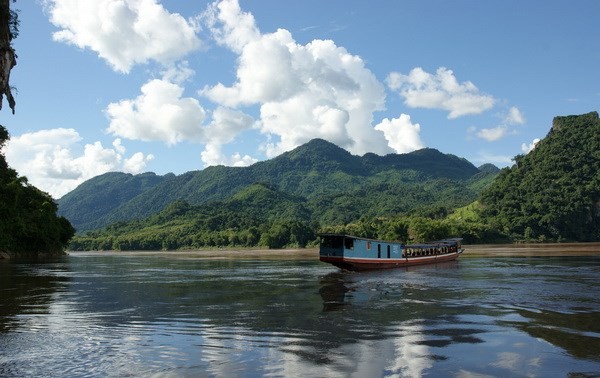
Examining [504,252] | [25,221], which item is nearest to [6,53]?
[25,221]

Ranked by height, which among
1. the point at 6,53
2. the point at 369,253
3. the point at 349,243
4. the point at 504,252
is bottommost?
the point at 504,252

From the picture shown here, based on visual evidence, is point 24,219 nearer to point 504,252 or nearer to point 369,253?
point 369,253

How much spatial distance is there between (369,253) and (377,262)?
2.37 m

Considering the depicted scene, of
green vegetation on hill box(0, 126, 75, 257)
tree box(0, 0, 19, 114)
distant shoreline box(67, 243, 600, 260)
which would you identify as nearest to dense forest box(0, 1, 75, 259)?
green vegetation on hill box(0, 126, 75, 257)

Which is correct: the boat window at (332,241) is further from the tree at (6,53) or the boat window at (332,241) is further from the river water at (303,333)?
the tree at (6,53)

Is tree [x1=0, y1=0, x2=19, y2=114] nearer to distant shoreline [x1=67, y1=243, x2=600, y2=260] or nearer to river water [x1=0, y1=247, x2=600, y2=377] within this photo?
river water [x1=0, y1=247, x2=600, y2=377]

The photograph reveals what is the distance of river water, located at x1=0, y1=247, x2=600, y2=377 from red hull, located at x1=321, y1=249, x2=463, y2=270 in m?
21.4

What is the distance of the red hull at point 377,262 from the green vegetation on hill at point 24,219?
6285 centimetres

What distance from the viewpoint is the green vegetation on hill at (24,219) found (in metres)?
88.9

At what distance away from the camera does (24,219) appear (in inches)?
4092

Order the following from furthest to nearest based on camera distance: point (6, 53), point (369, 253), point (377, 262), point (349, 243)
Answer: point (377, 262), point (369, 253), point (349, 243), point (6, 53)

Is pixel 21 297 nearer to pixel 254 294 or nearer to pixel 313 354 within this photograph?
pixel 254 294

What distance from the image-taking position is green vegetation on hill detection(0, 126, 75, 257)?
292ft

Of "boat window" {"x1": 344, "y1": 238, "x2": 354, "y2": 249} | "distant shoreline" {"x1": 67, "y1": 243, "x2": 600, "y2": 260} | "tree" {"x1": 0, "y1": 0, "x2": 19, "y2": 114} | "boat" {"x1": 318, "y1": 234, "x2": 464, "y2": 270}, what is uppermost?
"tree" {"x1": 0, "y1": 0, "x2": 19, "y2": 114}
